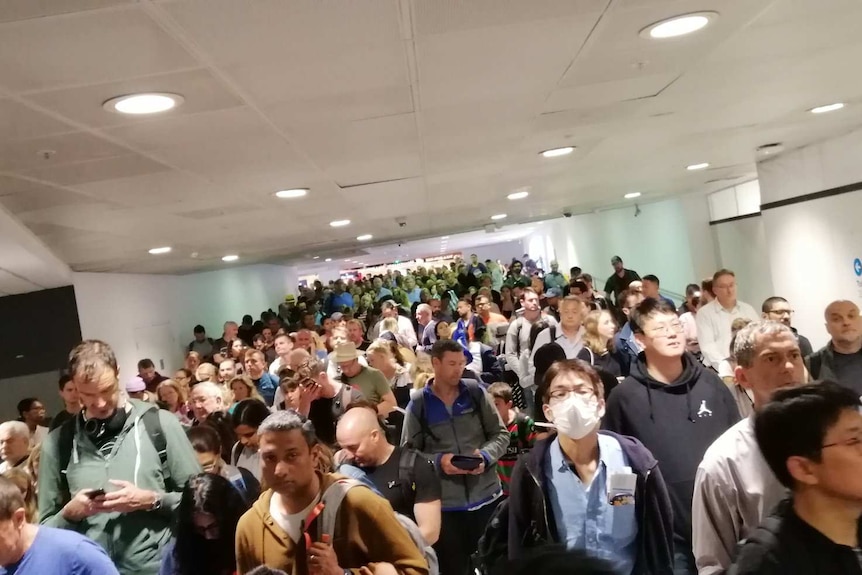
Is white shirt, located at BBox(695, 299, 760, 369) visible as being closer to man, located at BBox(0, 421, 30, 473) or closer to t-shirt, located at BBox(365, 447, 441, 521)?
t-shirt, located at BBox(365, 447, 441, 521)

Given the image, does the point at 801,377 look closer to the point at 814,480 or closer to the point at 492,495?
the point at 814,480

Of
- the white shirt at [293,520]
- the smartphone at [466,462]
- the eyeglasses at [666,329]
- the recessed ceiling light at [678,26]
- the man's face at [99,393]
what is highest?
the recessed ceiling light at [678,26]

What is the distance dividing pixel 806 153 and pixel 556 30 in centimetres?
Answer: 675

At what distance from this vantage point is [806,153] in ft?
27.6

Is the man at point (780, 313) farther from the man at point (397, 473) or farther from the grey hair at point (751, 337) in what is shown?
the man at point (397, 473)

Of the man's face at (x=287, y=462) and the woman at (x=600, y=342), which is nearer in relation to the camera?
the man's face at (x=287, y=462)

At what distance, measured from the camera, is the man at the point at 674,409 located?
2867mm

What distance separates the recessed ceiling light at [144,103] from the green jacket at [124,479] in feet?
4.27

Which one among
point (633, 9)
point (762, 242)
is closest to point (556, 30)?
point (633, 9)

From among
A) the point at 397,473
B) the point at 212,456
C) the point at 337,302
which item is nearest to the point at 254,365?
the point at 212,456

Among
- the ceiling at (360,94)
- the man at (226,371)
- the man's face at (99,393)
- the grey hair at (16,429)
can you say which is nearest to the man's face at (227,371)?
the man at (226,371)

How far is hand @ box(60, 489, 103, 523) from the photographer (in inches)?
109

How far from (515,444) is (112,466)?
2673 mm

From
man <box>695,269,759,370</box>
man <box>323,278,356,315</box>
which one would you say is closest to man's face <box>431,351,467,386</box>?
man <box>695,269,759,370</box>
